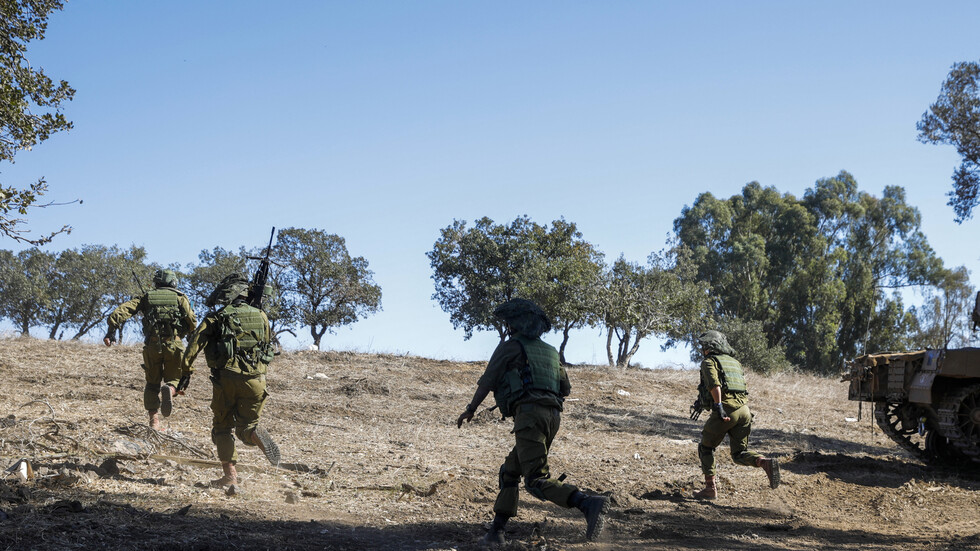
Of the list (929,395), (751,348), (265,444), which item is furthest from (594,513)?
(751,348)

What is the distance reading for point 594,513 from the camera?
5422 millimetres

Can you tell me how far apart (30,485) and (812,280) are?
1713 inches

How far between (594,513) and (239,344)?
3333 millimetres

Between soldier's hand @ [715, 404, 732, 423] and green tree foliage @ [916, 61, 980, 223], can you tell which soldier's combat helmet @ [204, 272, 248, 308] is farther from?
green tree foliage @ [916, 61, 980, 223]

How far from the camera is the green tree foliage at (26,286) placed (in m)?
37.1

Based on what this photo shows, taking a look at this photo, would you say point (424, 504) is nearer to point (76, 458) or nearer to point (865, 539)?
point (76, 458)

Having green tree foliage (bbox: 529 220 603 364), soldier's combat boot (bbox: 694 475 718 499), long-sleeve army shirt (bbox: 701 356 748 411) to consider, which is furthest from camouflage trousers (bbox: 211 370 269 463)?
green tree foliage (bbox: 529 220 603 364)

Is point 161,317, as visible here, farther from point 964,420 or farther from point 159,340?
point 964,420

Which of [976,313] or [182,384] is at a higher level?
[976,313]

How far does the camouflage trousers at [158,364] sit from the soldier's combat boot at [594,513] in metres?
5.77

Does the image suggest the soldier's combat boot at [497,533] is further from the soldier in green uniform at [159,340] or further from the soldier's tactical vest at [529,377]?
the soldier in green uniform at [159,340]

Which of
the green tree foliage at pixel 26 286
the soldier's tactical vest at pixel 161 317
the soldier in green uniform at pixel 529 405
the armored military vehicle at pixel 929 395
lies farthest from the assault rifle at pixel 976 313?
the green tree foliage at pixel 26 286

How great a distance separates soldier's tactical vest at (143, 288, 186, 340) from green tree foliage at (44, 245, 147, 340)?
30597 mm

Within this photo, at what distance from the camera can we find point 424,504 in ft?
23.8
